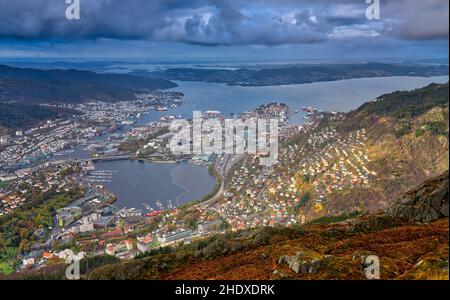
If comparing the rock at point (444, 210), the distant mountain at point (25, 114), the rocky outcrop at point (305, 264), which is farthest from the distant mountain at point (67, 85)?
the rocky outcrop at point (305, 264)

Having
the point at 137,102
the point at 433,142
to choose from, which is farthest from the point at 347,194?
the point at 137,102

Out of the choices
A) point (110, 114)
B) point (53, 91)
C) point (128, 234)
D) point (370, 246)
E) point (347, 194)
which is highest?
point (53, 91)

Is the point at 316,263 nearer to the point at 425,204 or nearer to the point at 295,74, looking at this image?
the point at 425,204

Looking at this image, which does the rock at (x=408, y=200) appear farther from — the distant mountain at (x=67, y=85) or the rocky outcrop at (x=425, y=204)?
the distant mountain at (x=67, y=85)

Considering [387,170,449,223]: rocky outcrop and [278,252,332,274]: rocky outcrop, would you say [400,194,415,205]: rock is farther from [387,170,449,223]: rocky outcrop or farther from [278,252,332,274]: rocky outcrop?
[278,252,332,274]: rocky outcrop

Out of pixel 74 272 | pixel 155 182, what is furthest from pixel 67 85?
pixel 74 272
